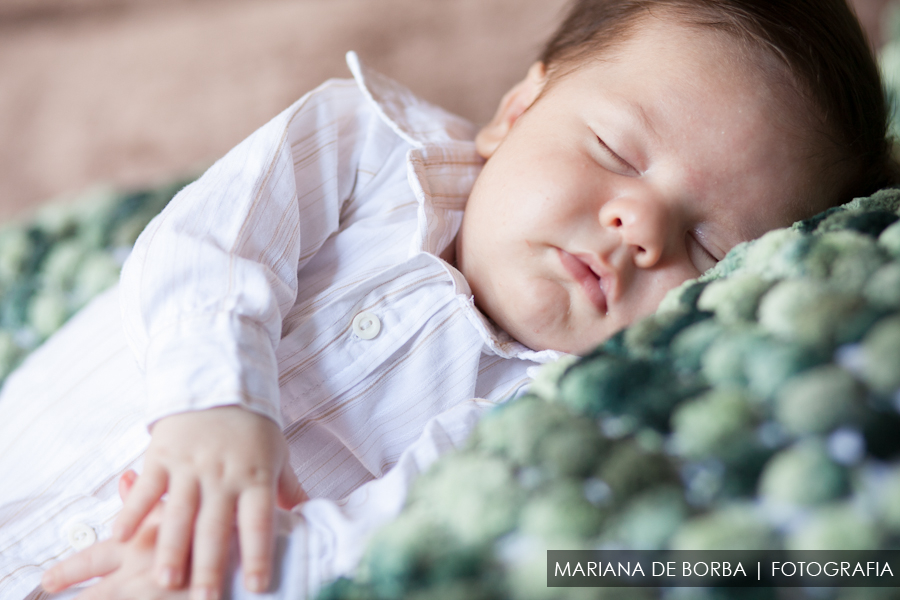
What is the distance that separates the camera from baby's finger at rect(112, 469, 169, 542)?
1.86 feet

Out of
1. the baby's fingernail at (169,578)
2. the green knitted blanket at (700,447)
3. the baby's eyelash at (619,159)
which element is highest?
the baby's eyelash at (619,159)

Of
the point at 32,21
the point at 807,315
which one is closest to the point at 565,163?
the point at 807,315

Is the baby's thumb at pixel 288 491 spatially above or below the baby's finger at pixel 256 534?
below

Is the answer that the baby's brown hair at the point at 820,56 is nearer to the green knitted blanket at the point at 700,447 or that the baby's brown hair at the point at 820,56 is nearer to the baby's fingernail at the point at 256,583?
the green knitted blanket at the point at 700,447

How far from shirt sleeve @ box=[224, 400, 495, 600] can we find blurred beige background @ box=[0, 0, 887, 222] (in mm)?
1106

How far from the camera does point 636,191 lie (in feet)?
2.48

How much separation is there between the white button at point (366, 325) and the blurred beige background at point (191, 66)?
844mm

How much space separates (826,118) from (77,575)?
933 mm

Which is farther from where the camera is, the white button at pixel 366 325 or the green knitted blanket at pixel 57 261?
the green knitted blanket at pixel 57 261

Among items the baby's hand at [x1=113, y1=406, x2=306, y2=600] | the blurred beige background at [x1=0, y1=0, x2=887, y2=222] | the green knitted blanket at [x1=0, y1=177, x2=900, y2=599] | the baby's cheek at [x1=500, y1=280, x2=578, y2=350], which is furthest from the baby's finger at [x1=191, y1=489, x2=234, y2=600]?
the blurred beige background at [x1=0, y1=0, x2=887, y2=222]

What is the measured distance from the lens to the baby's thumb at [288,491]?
0.64m

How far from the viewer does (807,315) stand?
439 millimetres

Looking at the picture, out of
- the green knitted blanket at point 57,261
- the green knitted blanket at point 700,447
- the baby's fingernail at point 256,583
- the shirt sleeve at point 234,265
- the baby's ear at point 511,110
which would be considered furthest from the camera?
the green knitted blanket at point 57,261

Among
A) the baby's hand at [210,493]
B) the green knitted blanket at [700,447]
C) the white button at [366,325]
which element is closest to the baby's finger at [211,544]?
the baby's hand at [210,493]
